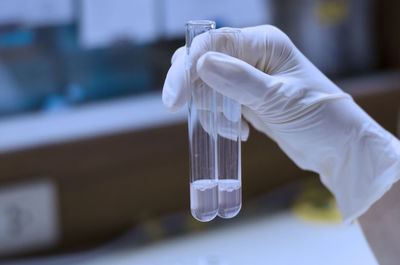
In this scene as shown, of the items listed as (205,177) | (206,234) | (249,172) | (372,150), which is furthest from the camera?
(249,172)

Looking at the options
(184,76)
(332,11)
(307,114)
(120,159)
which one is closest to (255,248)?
(120,159)

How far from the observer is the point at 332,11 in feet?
4.88

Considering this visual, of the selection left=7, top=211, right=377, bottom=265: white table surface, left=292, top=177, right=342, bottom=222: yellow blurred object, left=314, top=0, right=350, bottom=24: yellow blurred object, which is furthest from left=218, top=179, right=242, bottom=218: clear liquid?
left=314, top=0, right=350, bottom=24: yellow blurred object

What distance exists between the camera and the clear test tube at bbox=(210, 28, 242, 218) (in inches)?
23.2

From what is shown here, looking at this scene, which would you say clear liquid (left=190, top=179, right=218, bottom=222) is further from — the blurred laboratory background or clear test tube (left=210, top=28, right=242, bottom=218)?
the blurred laboratory background

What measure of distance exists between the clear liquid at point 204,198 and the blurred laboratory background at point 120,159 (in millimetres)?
546

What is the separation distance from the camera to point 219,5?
4.40 feet

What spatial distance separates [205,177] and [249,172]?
768mm

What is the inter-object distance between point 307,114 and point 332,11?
0.92m

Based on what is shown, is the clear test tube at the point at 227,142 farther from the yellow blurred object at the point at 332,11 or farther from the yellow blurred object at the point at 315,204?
the yellow blurred object at the point at 332,11

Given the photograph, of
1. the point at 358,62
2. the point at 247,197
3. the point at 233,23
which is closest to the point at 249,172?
the point at 247,197

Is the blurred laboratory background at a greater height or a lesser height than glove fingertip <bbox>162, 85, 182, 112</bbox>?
lesser

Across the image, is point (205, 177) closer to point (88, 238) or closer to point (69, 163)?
point (69, 163)

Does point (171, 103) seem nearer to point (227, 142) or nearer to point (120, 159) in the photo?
point (227, 142)
